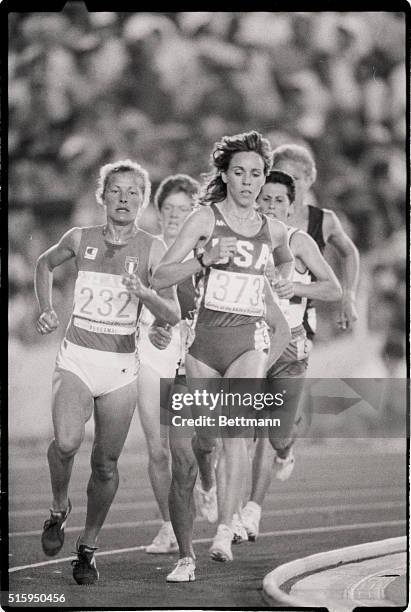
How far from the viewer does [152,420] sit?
208 inches

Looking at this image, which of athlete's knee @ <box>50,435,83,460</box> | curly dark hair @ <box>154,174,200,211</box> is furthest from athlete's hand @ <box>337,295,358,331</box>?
athlete's knee @ <box>50,435,83,460</box>

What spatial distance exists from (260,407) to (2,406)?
1.16 m

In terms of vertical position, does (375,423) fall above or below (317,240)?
below

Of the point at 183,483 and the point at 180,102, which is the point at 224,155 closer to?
the point at 180,102

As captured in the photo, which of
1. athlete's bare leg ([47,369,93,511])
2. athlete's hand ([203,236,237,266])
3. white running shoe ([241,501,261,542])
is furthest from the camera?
white running shoe ([241,501,261,542])

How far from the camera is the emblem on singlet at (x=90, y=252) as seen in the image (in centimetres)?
524

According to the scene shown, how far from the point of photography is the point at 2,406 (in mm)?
5305

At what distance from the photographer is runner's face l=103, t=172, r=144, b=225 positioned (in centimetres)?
526

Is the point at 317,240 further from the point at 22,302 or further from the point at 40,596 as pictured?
the point at 40,596

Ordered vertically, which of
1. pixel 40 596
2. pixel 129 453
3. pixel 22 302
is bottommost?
pixel 40 596

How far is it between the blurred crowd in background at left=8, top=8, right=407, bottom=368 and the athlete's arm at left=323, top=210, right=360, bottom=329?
0.45 feet

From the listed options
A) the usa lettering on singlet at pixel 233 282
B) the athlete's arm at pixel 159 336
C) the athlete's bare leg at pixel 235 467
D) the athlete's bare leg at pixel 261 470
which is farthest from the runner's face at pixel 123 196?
the athlete's bare leg at pixel 261 470

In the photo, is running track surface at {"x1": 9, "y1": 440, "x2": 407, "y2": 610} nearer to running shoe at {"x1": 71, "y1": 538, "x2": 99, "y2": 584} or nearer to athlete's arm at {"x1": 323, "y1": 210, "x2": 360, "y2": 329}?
running shoe at {"x1": 71, "y1": 538, "x2": 99, "y2": 584}

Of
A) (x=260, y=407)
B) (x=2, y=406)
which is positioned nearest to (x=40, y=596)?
(x=2, y=406)
